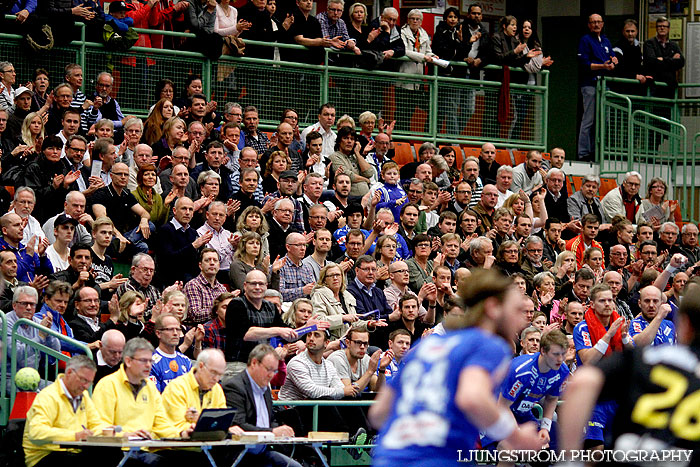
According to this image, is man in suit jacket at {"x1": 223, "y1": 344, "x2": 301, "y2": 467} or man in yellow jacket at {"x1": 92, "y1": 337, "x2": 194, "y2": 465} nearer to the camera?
man in yellow jacket at {"x1": 92, "y1": 337, "x2": 194, "y2": 465}

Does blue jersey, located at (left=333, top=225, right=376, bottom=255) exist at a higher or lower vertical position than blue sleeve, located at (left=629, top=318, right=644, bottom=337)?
higher

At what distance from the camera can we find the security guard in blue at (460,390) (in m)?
5.34

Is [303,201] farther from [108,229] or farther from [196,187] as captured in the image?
→ [108,229]

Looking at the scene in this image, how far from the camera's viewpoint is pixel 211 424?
10.0m

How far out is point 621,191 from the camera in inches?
770

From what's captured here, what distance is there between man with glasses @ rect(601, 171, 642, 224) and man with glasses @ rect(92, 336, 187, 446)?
10.4 m

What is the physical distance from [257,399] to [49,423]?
196 cm

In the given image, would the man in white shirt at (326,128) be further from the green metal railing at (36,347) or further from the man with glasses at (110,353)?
the green metal railing at (36,347)

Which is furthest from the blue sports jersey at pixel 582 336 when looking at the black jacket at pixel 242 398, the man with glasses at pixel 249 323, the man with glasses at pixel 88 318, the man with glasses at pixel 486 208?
the man with glasses at pixel 88 318

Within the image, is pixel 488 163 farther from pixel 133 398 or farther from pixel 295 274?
pixel 133 398

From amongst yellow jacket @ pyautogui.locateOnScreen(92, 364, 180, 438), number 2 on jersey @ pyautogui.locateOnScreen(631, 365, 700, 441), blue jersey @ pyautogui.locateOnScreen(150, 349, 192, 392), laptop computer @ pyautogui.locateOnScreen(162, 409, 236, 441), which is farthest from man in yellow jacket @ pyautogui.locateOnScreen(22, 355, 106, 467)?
number 2 on jersey @ pyautogui.locateOnScreen(631, 365, 700, 441)

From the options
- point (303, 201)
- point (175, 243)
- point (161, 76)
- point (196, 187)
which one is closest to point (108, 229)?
point (175, 243)

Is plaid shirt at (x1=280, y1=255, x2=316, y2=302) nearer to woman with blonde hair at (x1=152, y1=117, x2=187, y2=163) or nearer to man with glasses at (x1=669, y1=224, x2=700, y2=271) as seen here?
woman with blonde hair at (x1=152, y1=117, x2=187, y2=163)

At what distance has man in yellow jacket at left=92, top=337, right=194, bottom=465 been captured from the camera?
10297mm
